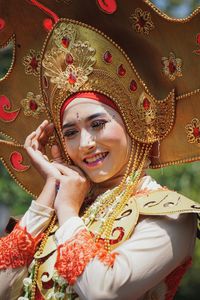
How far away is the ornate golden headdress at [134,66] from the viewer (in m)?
3.39

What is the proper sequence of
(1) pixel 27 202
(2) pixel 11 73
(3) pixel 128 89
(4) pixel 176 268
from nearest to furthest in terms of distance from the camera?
(4) pixel 176 268 < (3) pixel 128 89 < (2) pixel 11 73 < (1) pixel 27 202

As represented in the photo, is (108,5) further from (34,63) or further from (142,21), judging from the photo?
(34,63)

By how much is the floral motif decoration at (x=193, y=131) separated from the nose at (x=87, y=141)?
49 centimetres

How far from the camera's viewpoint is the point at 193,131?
351cm

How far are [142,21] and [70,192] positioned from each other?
824mm

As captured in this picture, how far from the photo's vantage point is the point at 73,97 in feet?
11.2

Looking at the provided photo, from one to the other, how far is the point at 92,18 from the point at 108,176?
2.41 feet

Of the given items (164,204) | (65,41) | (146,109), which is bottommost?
(164,204)

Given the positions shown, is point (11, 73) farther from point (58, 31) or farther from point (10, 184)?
point (10, 184)

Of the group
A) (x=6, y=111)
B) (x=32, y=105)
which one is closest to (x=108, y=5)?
(x=32, y=105)

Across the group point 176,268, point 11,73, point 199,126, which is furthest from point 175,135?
point 11,73

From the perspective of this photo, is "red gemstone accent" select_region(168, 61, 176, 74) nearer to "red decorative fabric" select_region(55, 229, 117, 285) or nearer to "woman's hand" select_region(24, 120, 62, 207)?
"woman's hand" select_region(24, 120, 62, 207)

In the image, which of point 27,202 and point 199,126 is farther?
point 27,202

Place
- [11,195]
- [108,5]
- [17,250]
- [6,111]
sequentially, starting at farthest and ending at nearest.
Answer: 1. [11,195]
2. [6,111]
3. [108,5]
4. [17,250]
